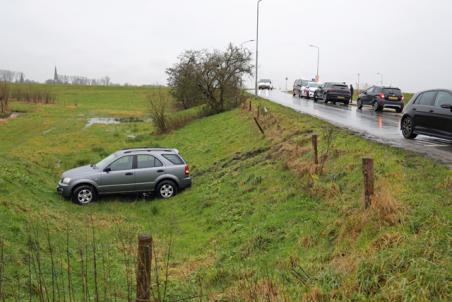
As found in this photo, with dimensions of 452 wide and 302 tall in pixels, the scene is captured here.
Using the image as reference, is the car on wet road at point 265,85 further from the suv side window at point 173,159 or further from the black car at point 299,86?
the suv side window at point 173,159

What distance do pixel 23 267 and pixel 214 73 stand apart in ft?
95.5

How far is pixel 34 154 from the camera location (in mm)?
24922

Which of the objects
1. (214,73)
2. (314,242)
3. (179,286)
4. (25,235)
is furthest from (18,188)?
(214,73)

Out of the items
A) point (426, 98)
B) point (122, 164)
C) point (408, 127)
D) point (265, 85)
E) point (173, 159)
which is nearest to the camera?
point (426, 98)

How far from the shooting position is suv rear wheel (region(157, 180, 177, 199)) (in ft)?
52.5

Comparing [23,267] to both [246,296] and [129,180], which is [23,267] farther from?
[129,180]

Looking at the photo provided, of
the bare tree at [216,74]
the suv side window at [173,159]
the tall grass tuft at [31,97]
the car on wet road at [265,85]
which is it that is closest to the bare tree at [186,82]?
the bare tree at [216,74]

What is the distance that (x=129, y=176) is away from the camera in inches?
618

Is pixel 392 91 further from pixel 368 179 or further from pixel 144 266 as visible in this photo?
pixel 144 266

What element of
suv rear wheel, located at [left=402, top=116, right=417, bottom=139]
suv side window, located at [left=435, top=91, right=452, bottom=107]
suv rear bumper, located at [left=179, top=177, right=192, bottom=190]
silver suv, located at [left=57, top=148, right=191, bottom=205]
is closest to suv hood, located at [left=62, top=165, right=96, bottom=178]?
silver suv, located at [left=57, top=148, right=191, bottom=205]

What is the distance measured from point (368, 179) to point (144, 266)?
4.95m

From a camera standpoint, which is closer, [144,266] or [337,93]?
[144,266]

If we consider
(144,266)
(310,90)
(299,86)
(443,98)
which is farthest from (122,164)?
(299,86)

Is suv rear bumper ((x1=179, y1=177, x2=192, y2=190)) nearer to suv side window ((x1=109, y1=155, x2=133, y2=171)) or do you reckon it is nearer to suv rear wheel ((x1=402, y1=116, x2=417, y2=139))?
suv side window ((x1=109, y1=155, x2=133, y2=171))
